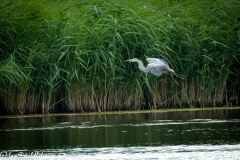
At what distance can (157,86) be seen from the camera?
15.4 metres

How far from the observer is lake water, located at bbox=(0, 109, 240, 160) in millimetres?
10211

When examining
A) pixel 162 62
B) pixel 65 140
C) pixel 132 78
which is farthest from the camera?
pixel 132 78

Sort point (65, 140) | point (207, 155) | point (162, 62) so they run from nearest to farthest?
point (207, 155)
point (65, 140)
point (162, 62)

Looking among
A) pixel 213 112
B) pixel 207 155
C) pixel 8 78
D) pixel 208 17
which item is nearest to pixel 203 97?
pixel 213 112

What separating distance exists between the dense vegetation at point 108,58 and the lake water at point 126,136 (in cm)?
60

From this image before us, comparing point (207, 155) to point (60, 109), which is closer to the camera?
point (207, 155)

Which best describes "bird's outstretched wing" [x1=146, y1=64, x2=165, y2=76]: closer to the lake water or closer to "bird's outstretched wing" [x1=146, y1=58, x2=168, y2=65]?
"bird's outstretched wing" [x1=146, y1=58, x2=168, y2=65]

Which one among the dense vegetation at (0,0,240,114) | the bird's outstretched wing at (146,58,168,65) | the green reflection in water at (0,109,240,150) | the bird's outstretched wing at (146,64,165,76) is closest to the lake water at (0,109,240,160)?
the green reflection in water at (0,109,240,150)

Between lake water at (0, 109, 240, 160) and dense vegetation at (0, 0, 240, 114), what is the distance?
600 millimetres

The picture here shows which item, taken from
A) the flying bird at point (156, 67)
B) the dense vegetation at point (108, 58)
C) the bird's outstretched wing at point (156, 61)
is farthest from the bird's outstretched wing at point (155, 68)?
the dense vegetation at point (108, 58)

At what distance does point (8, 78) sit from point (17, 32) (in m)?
1.23

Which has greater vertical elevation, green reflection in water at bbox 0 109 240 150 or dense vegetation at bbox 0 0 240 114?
dense vegetation at bbox 0 0 240 114

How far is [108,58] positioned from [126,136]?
11.3 ft

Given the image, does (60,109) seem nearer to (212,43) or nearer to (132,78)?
(132,78)
